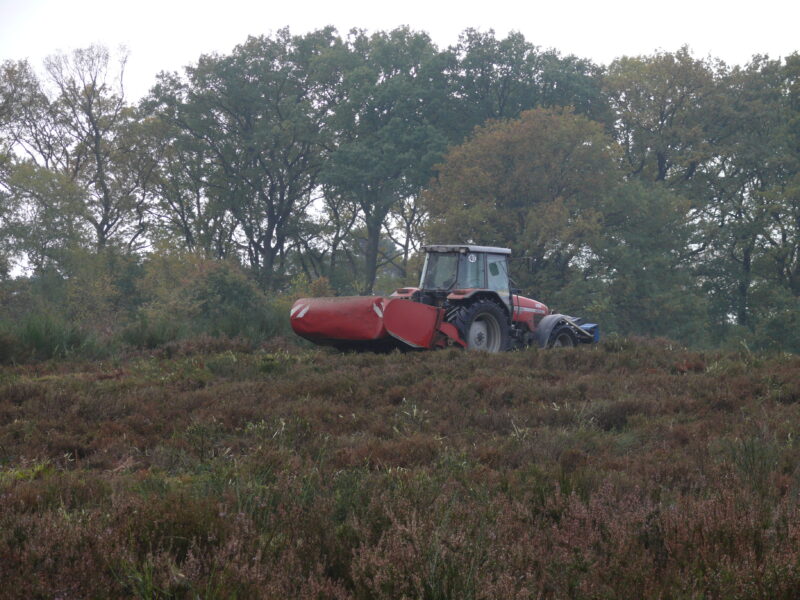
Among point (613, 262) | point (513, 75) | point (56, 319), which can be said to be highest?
point (513, 75)

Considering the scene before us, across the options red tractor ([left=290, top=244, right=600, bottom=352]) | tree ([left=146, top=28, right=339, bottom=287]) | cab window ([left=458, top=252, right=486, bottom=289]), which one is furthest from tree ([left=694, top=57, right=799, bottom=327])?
cab window ([left=458, top=252, right=486, bottom=289])

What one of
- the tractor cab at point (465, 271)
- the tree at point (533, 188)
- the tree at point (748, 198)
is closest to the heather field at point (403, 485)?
the tractor cab at point (465, 271)

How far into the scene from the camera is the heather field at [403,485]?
3232 mm

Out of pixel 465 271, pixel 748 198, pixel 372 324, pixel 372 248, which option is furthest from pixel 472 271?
pixel 372 248

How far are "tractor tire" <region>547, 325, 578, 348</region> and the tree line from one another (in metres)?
12.7

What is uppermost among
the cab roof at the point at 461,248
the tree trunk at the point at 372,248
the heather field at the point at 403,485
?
the tree trunk at the point at 372,248

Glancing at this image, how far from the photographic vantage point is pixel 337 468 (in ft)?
18.8

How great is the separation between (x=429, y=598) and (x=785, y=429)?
485 centimetres

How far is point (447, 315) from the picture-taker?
14.3 metres

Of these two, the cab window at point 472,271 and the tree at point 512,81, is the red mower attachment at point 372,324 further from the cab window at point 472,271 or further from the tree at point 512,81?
the tree at point 512,81

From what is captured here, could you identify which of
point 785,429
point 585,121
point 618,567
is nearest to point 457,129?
point 585,121

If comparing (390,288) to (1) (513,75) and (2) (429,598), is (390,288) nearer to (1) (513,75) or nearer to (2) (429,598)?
(1) (513,75)

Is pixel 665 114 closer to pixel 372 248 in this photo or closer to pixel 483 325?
pixel 372 248

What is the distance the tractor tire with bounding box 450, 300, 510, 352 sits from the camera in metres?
14.2
